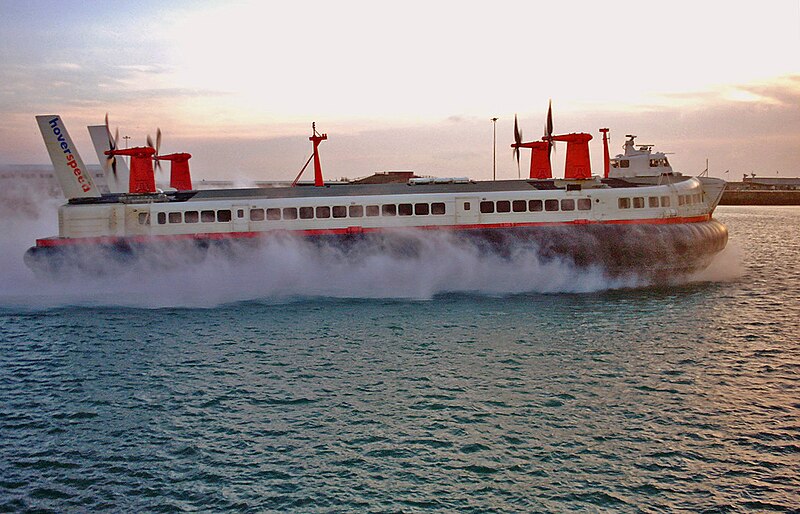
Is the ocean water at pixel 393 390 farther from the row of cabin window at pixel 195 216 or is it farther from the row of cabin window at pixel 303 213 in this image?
the row of cabin window at pixel 195 216

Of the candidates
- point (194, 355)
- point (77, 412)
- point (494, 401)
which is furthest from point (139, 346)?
point (494, 401)

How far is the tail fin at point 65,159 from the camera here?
28297mm

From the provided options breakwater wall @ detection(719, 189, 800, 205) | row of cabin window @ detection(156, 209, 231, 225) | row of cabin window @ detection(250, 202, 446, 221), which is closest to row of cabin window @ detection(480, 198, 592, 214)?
row of cabin window @ detection(250, 202, 446, 221)

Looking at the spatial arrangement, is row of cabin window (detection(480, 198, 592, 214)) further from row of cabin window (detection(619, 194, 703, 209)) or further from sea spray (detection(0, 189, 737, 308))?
row of cabin window (detection(619, 194, 703, 209))

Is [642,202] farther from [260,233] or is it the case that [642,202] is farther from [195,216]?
[195,216]

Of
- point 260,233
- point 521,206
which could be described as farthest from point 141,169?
point 521,206

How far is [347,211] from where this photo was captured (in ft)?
88.4

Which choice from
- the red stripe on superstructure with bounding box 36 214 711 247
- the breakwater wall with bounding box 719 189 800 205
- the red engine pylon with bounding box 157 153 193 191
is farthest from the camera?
the breakwater wall with bounding box 719 189 800 205

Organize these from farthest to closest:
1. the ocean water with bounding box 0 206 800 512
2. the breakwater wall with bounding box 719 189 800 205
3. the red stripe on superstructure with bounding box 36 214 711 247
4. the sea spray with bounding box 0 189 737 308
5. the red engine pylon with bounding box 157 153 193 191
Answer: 1. the breakwater wall with bounding box 719 189 800 205
2. the red engine pylon with bounding box 157 153 193 191
3. the red stripe on superstructure with bounding box 36 214 711 247
4. the sea spray with bounding box 0 189 737 308
5. the ocean water with bounding box 0 206 800 512

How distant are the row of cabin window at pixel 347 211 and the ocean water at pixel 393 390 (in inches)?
62.9

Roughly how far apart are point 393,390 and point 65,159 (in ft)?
67.8

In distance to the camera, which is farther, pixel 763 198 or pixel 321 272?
pixel 763 198

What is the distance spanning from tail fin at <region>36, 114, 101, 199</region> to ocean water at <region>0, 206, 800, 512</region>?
4.30 m

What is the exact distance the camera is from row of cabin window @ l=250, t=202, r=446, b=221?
2691 centimetres
